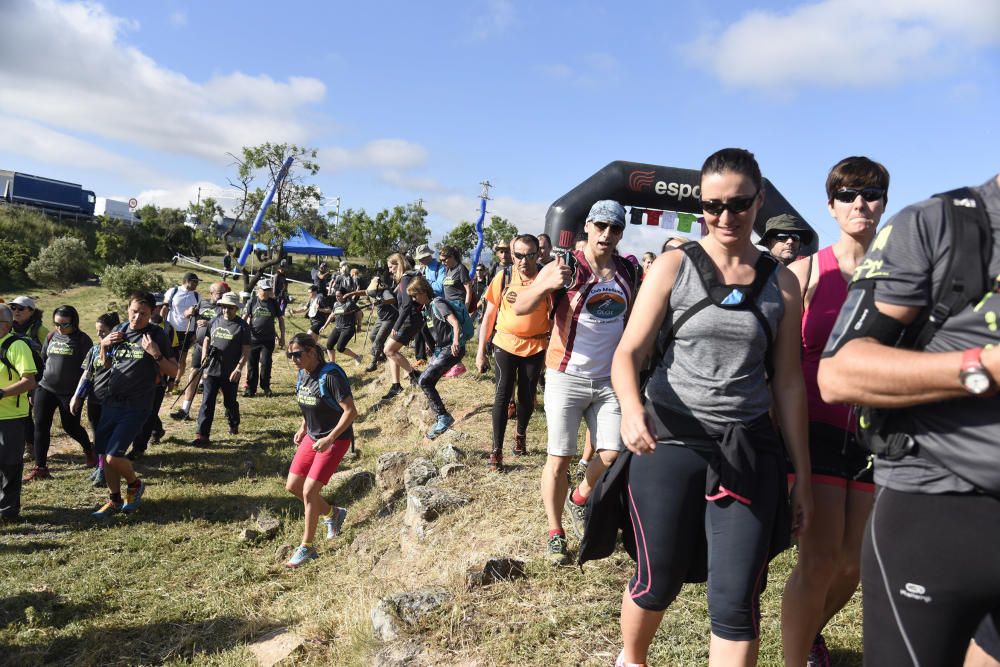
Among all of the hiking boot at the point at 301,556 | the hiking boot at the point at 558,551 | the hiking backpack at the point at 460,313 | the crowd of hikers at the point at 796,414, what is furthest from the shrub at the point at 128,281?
the crowd of hikers at the point at 796,414

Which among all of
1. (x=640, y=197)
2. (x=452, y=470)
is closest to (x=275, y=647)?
(x=452, y=470)

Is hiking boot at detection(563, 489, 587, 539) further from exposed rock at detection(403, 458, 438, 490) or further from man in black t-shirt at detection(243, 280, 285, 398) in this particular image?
man in black t-shirt at detection(243, 280, 285, 398)

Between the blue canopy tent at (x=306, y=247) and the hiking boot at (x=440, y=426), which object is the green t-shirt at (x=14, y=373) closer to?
the hiking boot at (x=440, y=426)

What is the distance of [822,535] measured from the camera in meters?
2.45

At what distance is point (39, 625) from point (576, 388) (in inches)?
162

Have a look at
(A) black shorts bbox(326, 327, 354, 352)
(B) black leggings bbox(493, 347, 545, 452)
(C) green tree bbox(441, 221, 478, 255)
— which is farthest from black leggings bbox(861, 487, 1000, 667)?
(C) green tree bbox(441, 221, 478, 255)

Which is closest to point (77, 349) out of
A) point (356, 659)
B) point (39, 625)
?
point (39, 625)

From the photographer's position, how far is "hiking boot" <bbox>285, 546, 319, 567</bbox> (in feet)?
19.2

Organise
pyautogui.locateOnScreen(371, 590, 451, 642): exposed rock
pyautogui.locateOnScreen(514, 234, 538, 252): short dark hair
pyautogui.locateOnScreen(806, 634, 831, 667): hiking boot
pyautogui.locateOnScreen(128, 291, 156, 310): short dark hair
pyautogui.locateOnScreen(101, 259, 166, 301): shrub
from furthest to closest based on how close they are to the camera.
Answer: pyautogui.locateOnScreen(101, 259, 166, 301): shrub, pyautogui.locateOnScreen(128, 291, 156, 310): short dark hair, pyautogui.locateOnScreen(514, 234, 538, 252): short dark hair, pyautogui.locateOnScreen(371, 590, 451, 642): exposed rock, pyautogui.locateOnScreen(806, 634, 831, 667): hiking boot

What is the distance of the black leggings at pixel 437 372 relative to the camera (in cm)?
767

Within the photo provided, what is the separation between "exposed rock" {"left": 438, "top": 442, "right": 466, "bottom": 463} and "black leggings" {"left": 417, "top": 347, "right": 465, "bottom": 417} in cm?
104

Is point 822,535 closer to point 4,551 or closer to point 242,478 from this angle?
point 4,551

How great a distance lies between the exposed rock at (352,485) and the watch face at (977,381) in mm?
6689

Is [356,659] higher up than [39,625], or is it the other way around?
[356,659]
